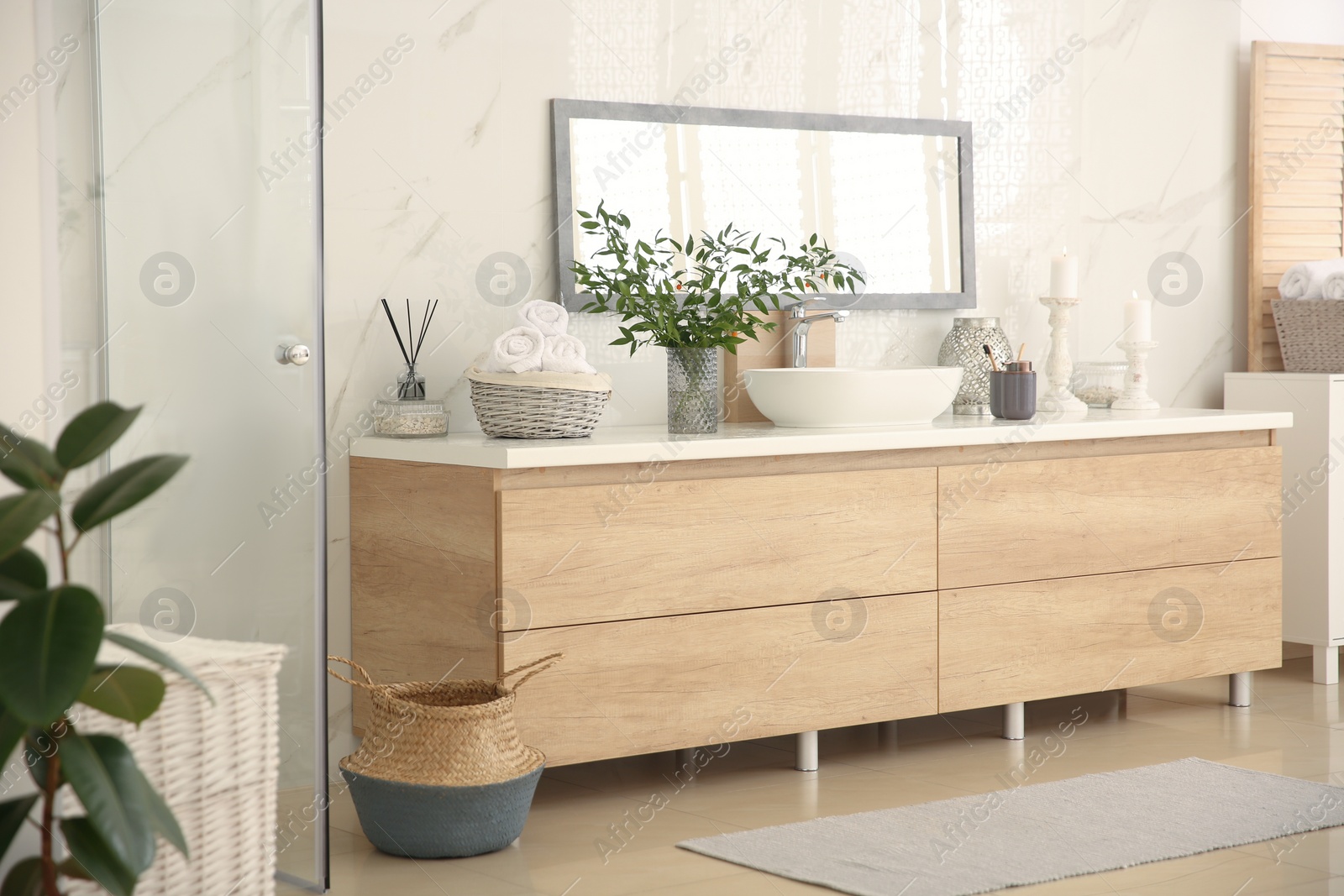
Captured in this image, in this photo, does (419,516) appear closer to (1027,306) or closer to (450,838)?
(450,838)

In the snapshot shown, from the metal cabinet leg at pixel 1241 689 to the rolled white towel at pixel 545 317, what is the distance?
1.91 metres

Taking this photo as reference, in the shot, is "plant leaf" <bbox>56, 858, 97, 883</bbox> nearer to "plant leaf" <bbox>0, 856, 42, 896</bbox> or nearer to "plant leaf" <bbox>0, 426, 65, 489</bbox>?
"plant leaf" <bbox>0, 856, 42, 896</bbox>

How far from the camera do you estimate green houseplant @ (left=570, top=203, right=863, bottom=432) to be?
303 centimetres

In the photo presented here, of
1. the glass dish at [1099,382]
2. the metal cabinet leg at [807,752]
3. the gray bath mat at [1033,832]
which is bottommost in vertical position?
the gray bath mat at [1033,832]

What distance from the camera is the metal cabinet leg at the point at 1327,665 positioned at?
393 cm

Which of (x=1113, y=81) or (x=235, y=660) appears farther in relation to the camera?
(x=1113, y=81)

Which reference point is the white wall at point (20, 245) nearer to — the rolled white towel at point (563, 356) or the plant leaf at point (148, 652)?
the plant leaf at point (148, 652)

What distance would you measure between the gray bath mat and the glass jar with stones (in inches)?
38.2

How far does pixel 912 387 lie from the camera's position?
316 centimetres

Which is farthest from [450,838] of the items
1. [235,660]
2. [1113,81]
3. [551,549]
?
[1113,81]

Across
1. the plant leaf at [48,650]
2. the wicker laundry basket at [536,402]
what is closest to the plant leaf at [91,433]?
the plant leaf at [48,650]

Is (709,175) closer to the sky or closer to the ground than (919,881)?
closer to the sky

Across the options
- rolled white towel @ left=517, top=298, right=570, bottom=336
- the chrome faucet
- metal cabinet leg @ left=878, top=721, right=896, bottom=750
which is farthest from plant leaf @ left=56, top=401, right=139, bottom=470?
metal cabinet leg @ left=878, top=721, right=896, bottom=750

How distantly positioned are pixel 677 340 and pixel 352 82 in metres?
0.84
